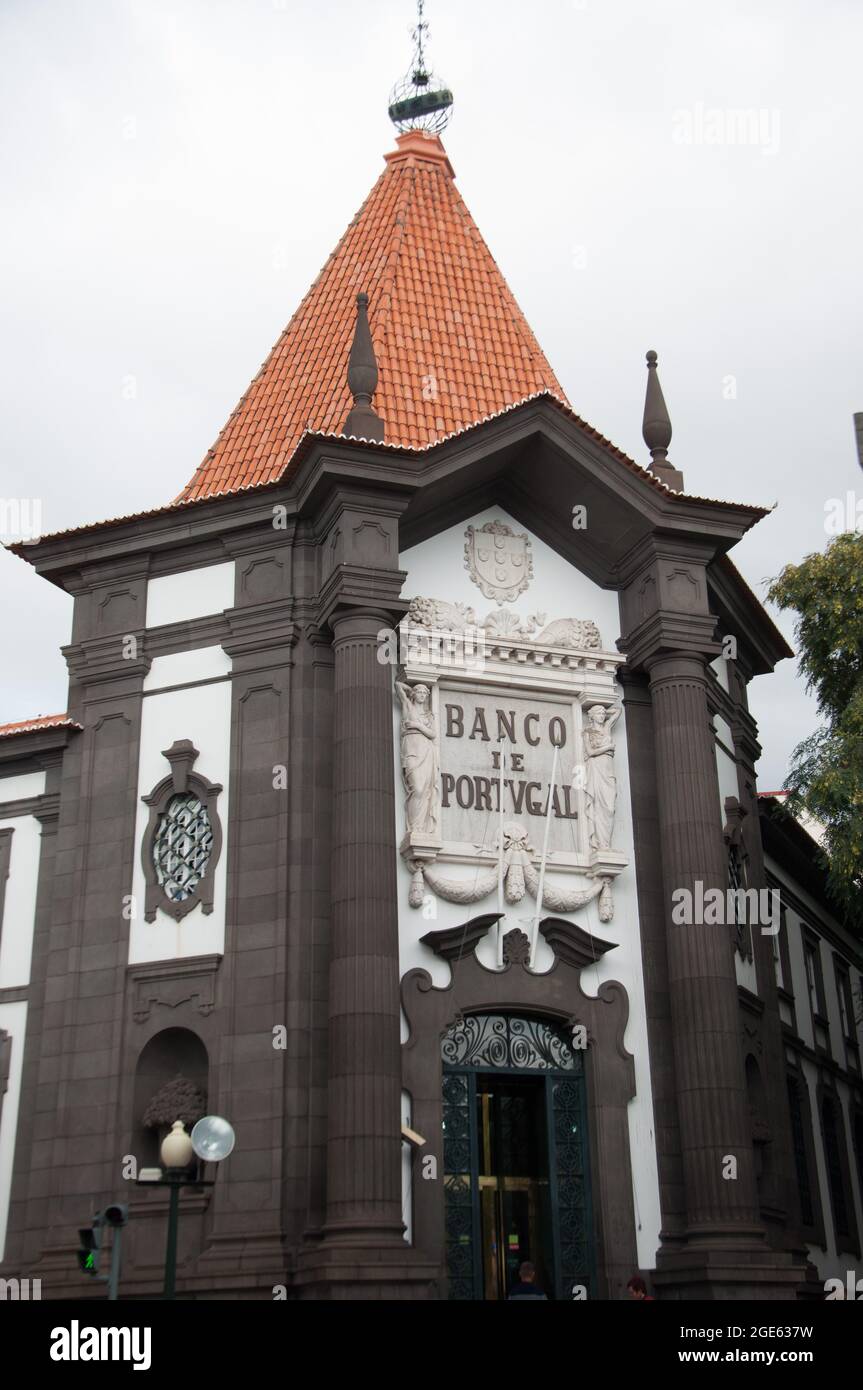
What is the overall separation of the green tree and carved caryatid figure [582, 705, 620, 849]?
3223 millimetres

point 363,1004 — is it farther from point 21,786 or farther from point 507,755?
point 21,786

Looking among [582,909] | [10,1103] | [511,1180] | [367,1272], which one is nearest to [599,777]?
[582,909]

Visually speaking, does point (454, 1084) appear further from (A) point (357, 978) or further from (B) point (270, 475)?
(B) point (270, 475)

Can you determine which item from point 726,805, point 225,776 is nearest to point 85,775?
point 225,776

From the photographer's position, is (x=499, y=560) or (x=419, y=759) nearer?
(x=419, y=759)

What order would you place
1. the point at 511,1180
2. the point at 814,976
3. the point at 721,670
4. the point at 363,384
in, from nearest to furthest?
the point at 511,1180, the point at 363,384, the point at 721,670, the point at 814,976

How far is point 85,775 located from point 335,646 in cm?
449

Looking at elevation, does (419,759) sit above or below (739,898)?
above

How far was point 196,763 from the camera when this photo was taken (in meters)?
22.2

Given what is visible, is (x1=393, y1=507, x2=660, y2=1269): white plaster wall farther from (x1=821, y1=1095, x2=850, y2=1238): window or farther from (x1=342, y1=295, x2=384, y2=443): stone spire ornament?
(x1=821, y1=1095, x2=850, y2=1238): window

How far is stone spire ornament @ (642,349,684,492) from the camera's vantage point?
961 inches

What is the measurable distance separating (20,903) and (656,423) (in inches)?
484

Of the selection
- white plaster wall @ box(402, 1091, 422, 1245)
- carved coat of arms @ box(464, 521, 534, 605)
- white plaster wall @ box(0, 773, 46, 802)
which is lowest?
white plaster wall @ box(402, 1091, 422, 1245)

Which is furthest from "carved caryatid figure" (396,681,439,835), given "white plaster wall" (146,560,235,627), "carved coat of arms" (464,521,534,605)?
"white plaster wall" (146,560,235,627)
